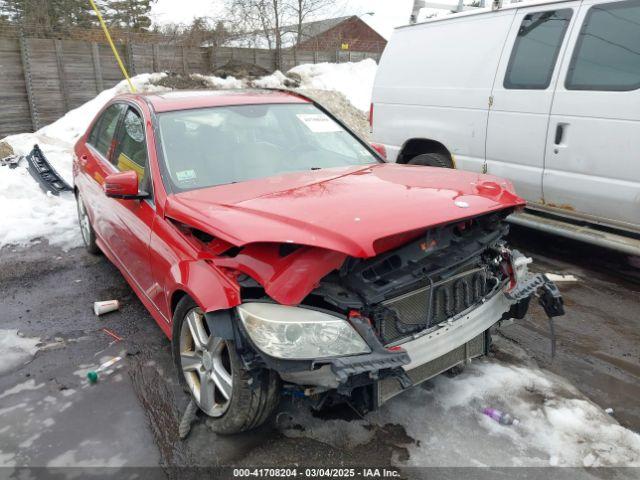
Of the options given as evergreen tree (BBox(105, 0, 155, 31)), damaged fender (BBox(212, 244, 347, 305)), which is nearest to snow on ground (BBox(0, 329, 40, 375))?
damaged fender (BBox(212, 244, 347, 305))

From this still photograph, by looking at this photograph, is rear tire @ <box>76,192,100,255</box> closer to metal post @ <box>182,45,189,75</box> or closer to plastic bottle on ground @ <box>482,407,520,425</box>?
plastic bottle on ground @ <box>482,407,520,425</box>

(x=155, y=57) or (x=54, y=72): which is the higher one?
(x=155, y=57)

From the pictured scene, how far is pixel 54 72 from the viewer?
13.4 meters

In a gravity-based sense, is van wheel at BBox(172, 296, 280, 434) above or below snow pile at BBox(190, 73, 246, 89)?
below

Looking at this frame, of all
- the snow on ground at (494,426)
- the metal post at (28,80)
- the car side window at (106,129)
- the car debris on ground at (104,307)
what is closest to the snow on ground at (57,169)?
the metal post at (28,80)

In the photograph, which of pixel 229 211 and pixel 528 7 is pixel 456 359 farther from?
pixel 528 7

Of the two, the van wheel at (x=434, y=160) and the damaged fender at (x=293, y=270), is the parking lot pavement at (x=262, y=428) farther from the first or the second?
the van wheel at (x=434, y=160)

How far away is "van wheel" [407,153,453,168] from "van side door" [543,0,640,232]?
1.16m

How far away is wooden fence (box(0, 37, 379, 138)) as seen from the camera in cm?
1280

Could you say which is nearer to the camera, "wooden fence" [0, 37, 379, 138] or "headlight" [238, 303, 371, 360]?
"headlight" [238, 303, 371, 360]

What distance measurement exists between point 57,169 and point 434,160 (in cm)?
652

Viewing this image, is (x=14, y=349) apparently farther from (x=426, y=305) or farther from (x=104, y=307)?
(x=426, y=305)

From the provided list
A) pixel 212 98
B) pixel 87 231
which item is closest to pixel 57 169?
pixel 87 231

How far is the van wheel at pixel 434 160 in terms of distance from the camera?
5.58 m
